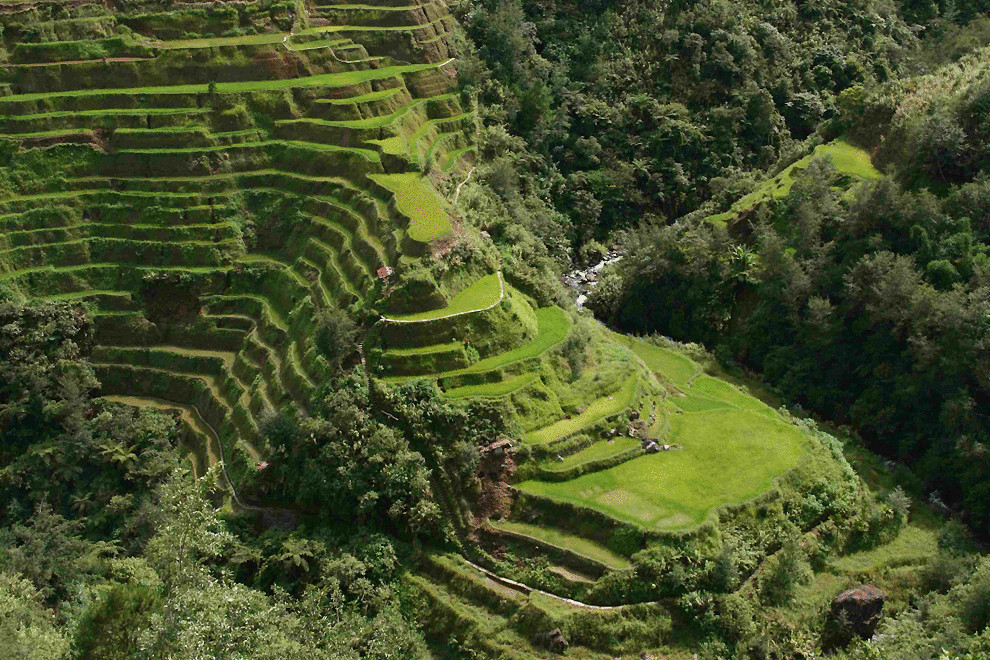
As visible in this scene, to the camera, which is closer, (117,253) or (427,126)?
(117,253)

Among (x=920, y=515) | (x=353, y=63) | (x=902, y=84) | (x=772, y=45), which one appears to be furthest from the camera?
(x=772, y=45)

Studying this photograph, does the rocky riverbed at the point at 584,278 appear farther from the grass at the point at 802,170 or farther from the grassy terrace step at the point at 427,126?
the grassy terrace step at the point at 427,126

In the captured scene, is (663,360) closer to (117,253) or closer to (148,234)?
(148,234)

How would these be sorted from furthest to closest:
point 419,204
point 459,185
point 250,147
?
point 250,147, point 459,185, point 419,204

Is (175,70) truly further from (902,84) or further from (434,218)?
(902,84)

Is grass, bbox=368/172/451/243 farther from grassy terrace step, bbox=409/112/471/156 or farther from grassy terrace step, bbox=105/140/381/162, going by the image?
grassy terrace step, bbox=409/112/471/156

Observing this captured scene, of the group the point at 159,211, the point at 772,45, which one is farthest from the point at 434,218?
the point at 772,45

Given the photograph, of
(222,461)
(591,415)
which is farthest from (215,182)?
(591,415)
